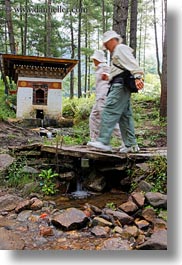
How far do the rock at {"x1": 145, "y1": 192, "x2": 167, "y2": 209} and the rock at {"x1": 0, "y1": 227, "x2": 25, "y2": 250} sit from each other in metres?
0.61

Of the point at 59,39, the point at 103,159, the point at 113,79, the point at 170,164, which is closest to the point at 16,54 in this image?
the point at 59,39

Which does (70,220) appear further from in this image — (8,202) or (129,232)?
Answer: (8,202)

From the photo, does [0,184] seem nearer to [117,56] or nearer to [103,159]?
[103,159]

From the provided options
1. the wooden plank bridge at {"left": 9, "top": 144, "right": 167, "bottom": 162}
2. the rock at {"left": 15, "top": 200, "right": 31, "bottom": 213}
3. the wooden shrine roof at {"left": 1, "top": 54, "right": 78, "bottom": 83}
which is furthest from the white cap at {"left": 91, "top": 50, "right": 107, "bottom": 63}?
the rock at {"left": 15, "top": 200, "right": 31, "bottom": 213}

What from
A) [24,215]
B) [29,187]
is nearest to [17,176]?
[29,187]

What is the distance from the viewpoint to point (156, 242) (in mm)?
1366

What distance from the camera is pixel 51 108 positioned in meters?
2.98

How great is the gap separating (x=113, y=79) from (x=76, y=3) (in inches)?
17.7

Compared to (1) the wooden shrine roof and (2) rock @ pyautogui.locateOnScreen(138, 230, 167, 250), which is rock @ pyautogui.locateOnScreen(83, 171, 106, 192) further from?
(1) the wooden shrine roof

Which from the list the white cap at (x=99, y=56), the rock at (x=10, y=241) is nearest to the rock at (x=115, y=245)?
the rock at (x=10, y=241)

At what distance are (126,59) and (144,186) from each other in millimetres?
654

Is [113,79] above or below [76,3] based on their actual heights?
below

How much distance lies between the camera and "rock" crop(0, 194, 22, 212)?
5.38 feet

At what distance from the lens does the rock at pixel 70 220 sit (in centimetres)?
147
